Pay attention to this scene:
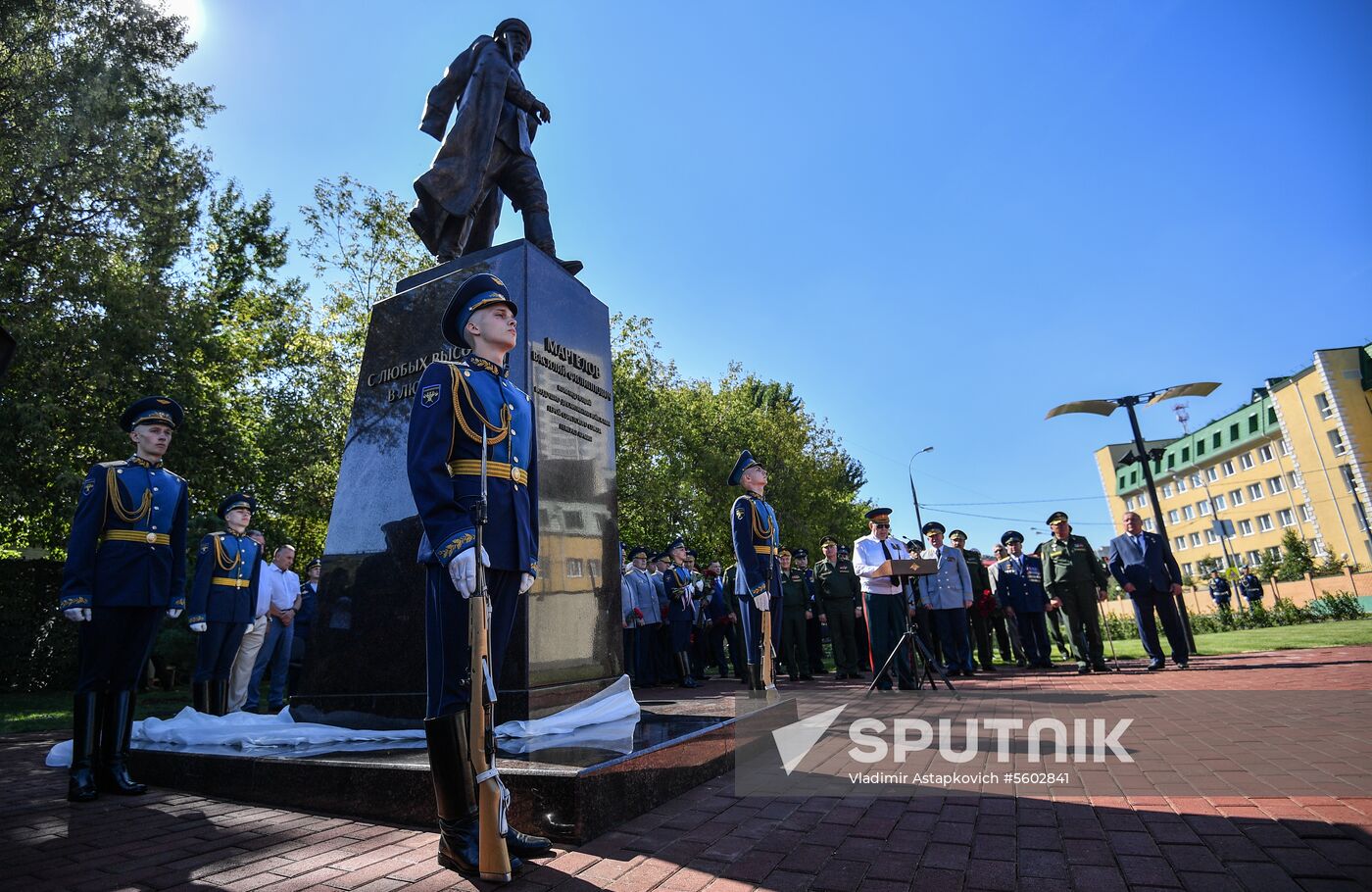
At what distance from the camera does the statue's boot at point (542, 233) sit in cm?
626

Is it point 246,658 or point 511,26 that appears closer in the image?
point 511,26

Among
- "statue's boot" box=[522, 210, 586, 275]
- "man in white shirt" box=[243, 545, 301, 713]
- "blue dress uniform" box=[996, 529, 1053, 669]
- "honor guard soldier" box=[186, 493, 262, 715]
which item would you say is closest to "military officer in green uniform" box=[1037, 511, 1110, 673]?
"blue dress uniform" box=[996, 529, 1053, 669]

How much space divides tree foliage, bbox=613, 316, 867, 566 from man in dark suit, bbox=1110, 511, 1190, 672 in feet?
54.2

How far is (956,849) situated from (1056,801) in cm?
93

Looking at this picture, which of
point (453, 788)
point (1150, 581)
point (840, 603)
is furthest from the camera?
point (840, 603)

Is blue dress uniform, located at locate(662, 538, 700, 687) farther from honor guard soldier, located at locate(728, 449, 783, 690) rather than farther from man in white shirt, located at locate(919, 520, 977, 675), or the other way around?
honor guard soldier, located at locate(728, 449, 783, 690)

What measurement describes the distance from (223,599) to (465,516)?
20.8 feet

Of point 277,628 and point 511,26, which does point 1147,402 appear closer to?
point 511,26

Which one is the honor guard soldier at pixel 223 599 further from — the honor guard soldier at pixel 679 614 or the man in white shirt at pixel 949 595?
the man in white shirt at pixel 949 595

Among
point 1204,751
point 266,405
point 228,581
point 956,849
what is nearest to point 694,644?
point 228,581

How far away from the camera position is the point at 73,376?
1502 centimetres

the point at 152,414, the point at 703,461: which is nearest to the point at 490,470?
the point at 152,414

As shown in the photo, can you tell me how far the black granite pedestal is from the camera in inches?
180

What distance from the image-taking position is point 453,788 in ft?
8.61
